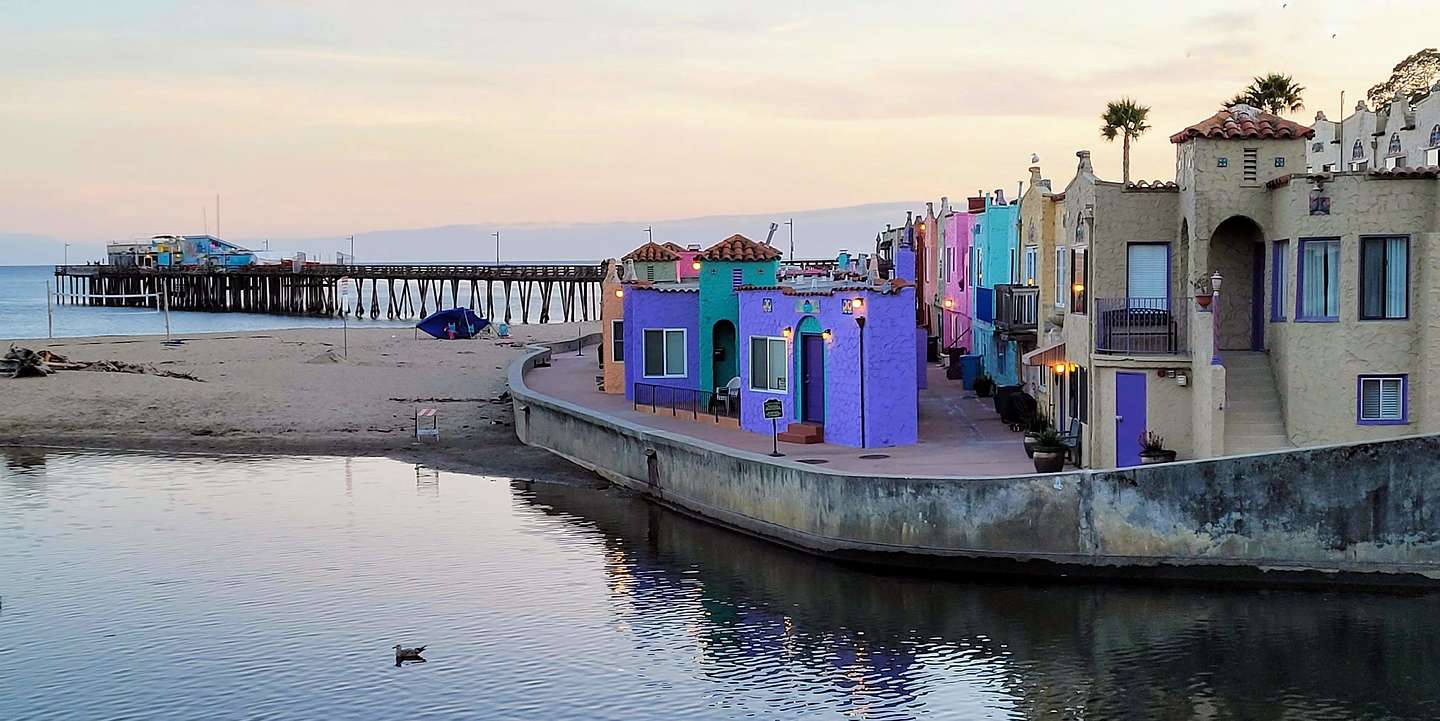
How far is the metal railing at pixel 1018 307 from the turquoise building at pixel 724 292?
18.6 ft

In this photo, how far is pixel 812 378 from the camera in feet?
99.6

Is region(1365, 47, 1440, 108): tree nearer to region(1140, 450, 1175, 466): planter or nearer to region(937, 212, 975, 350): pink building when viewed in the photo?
region(937, 212, 975, 350): pink building

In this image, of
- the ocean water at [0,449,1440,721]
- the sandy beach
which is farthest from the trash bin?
the ocean water at [0,449,1440,721]

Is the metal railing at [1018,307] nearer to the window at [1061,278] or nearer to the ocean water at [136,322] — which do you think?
the window at [1061,278]

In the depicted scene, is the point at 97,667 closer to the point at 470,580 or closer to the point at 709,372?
the point at 470,580

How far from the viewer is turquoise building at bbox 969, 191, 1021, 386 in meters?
38.4

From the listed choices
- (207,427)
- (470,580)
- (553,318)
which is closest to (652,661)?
(470,580)

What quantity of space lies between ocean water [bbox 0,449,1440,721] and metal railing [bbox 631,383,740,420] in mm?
5109

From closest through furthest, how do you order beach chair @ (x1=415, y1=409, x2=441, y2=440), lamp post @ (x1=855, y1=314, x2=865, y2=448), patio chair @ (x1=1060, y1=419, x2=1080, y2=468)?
1. patio chair @ (x1=1060, y1=419, x2=1080, y2=468)
2. lamp post @ (x1=855, y1=314, x2=865, y2=448)
3. beach chair @ (x1=415, y1=409, x2=441, y2=440)

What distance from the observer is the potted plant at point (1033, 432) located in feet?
85.3

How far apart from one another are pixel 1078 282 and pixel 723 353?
10.2 metres

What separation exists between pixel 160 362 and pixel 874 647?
134 ft

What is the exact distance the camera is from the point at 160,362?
54.4 m

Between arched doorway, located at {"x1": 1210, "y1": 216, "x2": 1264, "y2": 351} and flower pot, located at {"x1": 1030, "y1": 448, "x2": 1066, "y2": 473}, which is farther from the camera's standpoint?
arched doorway, located at {"x1": 1210, "y1": 216, "x2": 1264, "y2": 351}
